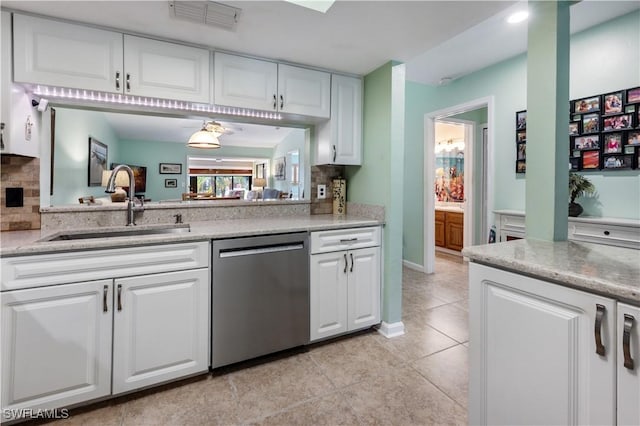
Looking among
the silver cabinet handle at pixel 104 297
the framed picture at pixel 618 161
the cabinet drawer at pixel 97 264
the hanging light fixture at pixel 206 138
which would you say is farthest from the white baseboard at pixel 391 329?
the hanging light fixture at pixel 206 138

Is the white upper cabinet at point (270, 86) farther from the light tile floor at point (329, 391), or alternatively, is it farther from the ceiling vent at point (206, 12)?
the light tile floor at point (329, 391)

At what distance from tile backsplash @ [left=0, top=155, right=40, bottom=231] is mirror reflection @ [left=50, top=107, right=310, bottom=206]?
115 millimetres

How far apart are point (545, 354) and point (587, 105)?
112 inches

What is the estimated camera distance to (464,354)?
214cm

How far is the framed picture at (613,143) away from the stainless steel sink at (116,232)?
3449mm

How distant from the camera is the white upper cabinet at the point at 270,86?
2.14 metres

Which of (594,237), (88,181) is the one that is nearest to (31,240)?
(88,181)

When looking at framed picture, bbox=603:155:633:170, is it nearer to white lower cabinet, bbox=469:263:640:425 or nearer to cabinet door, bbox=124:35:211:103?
white lower cabinet, bbox=469:263:640:425

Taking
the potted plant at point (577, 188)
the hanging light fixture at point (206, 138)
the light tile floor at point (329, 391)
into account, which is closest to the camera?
the light tile floor at point (329, 391)

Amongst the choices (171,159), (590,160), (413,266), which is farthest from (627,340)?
(171,159)

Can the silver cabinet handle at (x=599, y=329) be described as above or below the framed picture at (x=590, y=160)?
below

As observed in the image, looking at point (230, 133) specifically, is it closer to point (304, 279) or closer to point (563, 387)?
point (304, 279)

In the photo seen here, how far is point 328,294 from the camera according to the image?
7.24 ft

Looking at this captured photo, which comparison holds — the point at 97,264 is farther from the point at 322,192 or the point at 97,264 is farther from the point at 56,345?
the point at 322,192
